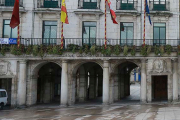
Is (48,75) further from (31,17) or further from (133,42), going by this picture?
(133,42)

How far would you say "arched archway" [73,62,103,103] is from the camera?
30922mm

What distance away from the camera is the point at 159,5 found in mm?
27953

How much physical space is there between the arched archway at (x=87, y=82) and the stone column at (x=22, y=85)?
538 centimetres

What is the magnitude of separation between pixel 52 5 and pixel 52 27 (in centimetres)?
243

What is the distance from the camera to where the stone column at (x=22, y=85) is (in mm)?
26344

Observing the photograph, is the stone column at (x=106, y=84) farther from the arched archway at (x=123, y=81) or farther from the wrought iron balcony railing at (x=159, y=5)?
the wrought iron balcony railing at (x=159, y=5)

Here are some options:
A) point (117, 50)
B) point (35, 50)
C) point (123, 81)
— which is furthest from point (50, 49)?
point (123, 81)

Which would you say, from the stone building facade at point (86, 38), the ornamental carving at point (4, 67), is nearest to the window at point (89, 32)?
the stone building facade at point (86, 38)

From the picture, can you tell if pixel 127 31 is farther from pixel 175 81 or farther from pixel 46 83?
pixel 46 83

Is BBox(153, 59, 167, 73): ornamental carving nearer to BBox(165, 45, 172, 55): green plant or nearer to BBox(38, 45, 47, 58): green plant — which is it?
BBox(165, 45, 172, 55): green plant

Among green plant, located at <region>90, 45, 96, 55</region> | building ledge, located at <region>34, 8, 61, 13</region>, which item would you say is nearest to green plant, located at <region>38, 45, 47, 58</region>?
building ledge, located at <region>34, 8, 61, 13</region>

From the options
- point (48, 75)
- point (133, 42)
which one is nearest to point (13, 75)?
point (48, 75)

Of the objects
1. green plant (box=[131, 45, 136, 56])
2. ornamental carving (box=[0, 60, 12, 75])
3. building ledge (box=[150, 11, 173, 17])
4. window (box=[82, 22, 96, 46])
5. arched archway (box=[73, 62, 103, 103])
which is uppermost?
building ledge (box=[150, 11, 173, 17])

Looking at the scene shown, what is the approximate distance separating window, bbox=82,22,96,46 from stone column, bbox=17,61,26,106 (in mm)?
7123
